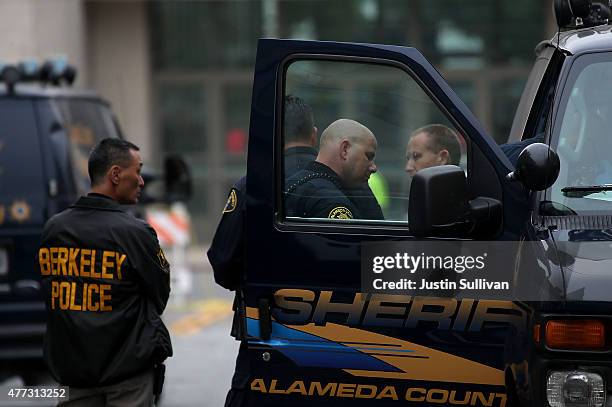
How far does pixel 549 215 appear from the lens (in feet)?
15.9

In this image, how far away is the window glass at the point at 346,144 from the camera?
5148 mm

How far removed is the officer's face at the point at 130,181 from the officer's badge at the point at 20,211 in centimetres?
330

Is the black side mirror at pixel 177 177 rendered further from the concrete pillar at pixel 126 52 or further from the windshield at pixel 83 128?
the concrete pillar at pixel 126 52

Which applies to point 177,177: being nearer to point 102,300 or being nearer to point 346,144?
point 102,300

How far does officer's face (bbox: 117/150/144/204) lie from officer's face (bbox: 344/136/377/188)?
0.95 metres

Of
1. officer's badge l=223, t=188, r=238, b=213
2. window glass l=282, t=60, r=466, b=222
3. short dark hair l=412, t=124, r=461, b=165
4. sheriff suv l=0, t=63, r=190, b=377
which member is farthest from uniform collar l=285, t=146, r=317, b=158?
sheriff suv l=0, t=63, r=190, b=377

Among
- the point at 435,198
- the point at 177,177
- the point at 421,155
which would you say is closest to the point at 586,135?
the point at 421,155

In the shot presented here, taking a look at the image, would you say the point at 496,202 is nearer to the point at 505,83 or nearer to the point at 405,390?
the point at 405,390

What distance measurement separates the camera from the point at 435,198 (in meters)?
4.61

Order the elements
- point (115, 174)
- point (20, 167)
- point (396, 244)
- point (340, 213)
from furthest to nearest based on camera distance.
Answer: point (20, 167)
point (115, 174)
point (340, 213)
point (396, 244)

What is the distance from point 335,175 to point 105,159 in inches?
40.2

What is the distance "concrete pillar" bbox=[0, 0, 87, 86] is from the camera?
1923 centimetres

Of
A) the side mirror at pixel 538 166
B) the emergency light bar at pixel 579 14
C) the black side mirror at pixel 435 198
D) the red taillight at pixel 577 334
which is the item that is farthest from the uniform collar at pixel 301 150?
the emergency light bar at pixel 579 14

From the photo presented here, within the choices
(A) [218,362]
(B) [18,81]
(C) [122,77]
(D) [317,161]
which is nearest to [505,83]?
(C) [122,77]
